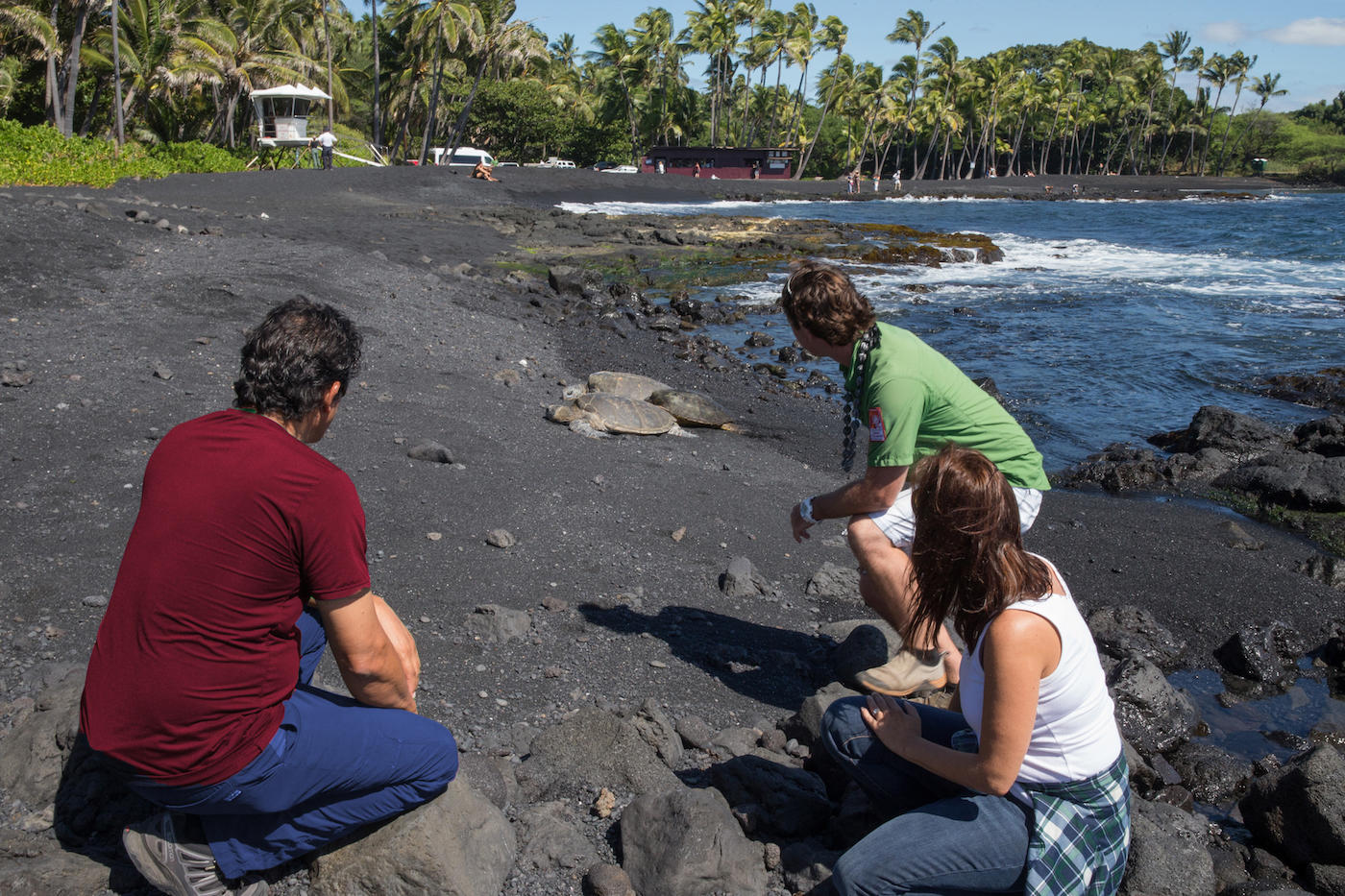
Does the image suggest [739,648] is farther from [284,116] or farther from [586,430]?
[284,116]

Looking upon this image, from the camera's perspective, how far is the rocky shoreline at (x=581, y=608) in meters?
2.88

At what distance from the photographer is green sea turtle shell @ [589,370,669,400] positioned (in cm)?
958

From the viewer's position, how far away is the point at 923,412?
12.2 feet

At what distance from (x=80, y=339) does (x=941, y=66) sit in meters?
81.6

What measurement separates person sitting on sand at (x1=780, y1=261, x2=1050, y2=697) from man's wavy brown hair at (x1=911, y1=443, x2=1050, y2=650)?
1.15m

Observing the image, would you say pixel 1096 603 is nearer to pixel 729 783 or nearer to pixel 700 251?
pixel 729 783

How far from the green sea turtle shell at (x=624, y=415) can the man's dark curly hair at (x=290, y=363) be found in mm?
5686

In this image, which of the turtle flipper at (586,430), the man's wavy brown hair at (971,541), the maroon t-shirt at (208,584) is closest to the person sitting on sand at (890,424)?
the man's wavy brown hair at (971,541)

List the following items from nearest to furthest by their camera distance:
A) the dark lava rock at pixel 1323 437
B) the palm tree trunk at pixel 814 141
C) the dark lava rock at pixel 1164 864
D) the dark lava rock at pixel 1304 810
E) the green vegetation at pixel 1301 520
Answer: the dark lava rock at pixel 1164 864 → the dark lava rock at pixel 1304 810 → the green vegetation at pixel 1301 520 → the dark lava rock at pixel 1323 437 → the palm tree trunk at pixel 814 141

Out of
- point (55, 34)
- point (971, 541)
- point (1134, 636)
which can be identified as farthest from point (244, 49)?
point (971, 541)

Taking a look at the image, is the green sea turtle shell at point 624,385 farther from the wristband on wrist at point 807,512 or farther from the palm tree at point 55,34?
the palm tree at point 55,34

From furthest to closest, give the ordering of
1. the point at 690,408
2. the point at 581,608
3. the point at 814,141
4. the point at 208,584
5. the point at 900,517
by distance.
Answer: the point at 814,141, the point at 690,408, the point at 581,608, the point at 900,517, the point at 208,584

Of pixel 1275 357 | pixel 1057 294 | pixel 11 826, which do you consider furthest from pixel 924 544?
pixel 1057 294

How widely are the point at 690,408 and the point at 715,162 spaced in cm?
5683
